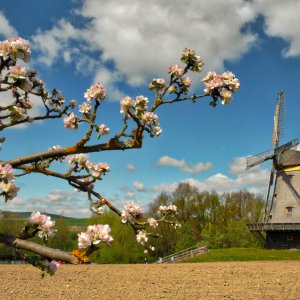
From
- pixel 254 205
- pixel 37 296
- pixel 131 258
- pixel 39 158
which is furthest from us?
pixel 254 205

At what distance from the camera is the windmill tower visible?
40156mm

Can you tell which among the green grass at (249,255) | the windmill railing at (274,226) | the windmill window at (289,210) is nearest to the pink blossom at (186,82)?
the green grass at (249,255)

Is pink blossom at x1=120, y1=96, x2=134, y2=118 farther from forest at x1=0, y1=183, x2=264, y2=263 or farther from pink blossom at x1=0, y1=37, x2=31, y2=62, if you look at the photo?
forest at x1=0, y1=183, x2=264, y2=263

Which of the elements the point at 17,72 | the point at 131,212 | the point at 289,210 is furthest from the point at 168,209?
the point at 289,210

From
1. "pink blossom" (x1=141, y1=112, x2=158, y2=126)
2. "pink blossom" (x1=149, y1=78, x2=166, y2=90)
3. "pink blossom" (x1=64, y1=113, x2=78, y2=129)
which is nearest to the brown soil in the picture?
"pink blossom" (x1=64, y1=113, x2=78, y2=129)

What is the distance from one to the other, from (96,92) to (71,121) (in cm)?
54

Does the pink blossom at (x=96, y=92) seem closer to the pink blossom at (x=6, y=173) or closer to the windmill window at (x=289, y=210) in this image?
the pink blossom at (x=6, y=173)

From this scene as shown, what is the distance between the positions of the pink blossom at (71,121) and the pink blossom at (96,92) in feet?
1.28

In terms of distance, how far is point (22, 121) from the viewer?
429 centimetres

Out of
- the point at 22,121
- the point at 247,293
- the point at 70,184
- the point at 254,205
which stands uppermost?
the point at 254,205

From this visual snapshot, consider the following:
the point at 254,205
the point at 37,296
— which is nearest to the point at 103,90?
the point at 37,296

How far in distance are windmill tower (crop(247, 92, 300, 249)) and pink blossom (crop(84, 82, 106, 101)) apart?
37.5 metres

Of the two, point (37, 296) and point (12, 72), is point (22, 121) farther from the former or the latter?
point (37, 296)

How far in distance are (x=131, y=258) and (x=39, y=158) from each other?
59.0 m
